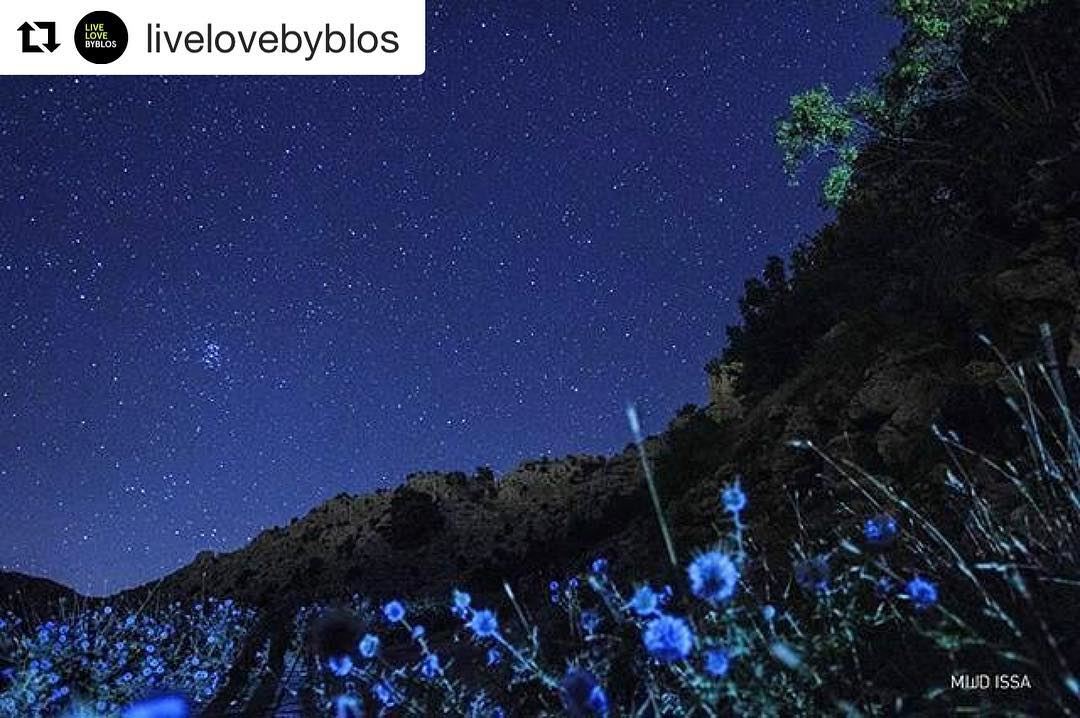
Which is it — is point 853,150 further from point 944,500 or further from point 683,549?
point 944,500

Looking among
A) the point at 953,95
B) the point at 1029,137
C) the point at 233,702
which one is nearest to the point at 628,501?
the point at 953,95

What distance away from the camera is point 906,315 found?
1109 cm

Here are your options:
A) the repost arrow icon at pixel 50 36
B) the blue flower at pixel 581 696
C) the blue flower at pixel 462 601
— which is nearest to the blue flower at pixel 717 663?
the blue flower at pixel 581 696

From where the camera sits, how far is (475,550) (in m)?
33.7

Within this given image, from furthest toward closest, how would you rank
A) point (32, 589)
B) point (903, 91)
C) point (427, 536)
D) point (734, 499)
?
point (427, 536) → point (32, 589) → point (903, 91) → point (734, 499)

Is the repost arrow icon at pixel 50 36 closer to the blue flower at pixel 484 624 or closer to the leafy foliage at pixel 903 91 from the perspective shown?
the blue flower at pixel 484 624

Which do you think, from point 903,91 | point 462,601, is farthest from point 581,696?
point 903,91

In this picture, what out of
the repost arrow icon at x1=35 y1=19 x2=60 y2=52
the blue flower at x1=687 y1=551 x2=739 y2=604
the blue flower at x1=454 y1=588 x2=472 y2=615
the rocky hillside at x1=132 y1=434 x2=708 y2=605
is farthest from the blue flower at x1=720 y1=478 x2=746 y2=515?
the rocky hillside at x1=132 y1=434 x2=708 y2=605

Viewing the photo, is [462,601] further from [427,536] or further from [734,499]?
[427,536]

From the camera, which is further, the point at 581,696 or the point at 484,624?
the point at 484,624

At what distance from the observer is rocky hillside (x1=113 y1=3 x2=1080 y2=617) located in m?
9.06

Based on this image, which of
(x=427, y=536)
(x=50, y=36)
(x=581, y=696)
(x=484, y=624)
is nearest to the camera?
(x=581, y=696)

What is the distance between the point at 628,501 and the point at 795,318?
10.3 metres

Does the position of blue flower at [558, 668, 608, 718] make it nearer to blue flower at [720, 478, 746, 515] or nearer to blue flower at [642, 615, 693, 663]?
blue flower at [642, 615, 693, 663]
